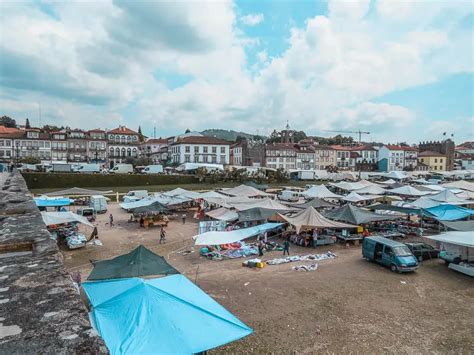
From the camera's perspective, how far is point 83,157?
77312 mm

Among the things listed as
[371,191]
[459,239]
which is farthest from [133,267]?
[371,191]

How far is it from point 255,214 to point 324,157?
65.4 metres

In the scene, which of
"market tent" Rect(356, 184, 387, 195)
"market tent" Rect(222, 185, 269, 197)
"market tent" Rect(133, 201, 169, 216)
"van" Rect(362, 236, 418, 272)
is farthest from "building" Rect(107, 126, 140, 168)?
"van" Rect(362, 236, 418, 272)

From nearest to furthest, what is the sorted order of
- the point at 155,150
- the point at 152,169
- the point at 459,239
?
1. the point at 459,239
2. the point at 152,169
3. the point at 155,150

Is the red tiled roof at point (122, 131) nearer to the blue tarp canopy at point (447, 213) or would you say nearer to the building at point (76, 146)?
the building at point (76, 146)

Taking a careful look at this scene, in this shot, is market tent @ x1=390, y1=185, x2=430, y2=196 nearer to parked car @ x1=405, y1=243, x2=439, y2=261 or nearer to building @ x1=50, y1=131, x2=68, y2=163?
parked car @ x1=405, y1=243, x2=439, y2=261

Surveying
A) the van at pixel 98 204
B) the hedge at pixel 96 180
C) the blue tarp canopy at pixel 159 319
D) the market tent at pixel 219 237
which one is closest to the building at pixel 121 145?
the hedge at pixel 96 180

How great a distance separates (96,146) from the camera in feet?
258

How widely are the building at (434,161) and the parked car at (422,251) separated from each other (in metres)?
86.4

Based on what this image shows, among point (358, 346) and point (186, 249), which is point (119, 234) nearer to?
point (186, 249)

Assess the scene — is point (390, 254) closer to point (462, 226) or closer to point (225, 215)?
point (462, 226)

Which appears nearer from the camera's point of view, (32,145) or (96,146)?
(32,145)

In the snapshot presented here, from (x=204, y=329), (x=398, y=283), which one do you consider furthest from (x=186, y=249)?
(x=204, y=329)

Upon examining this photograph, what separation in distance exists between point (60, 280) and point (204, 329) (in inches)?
179
